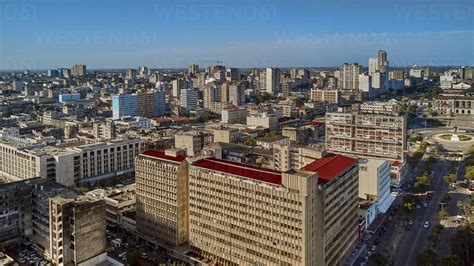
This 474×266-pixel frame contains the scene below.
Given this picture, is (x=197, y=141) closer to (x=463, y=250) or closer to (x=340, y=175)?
(x=340, y=175)

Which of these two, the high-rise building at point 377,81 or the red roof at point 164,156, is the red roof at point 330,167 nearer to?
the red roof at point 164,156

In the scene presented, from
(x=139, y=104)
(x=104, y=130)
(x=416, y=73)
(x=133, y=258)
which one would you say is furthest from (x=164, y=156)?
(x=416, y=73)

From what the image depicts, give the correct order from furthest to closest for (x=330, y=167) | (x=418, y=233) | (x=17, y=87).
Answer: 1. (x=17, y=87)
2. (x=418, y=233)
3. (x=330, y=167)

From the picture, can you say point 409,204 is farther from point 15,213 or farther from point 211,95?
point 211,95

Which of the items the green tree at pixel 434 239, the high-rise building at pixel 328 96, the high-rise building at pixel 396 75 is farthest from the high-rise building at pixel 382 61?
the green tree at pixel 434 239

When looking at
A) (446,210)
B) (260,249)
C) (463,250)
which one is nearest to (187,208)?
(260,249)

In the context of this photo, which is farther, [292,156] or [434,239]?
[292,156]
